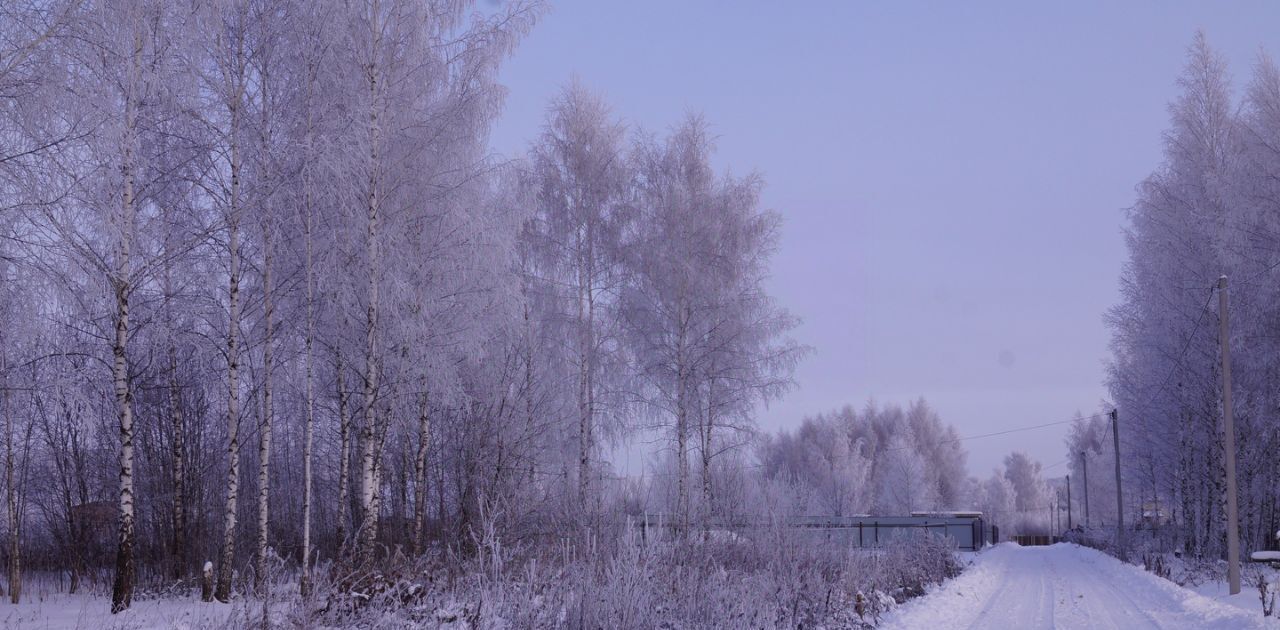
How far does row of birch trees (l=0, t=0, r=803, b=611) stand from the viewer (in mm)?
9500

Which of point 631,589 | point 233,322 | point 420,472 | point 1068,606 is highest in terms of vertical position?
point 233,322

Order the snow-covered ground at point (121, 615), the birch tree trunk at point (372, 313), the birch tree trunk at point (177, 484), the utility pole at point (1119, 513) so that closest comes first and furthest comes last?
the snow-covered ground at point (121, 615) < the birch tree trunk at point (372, 313) < the birch tree trunk at point (177, 484) < the utility pole at point (1119, 513)

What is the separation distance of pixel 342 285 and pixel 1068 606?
41.6ft

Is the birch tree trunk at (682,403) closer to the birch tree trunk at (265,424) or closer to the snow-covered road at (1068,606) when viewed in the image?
the snow-covered road at (1068,606)

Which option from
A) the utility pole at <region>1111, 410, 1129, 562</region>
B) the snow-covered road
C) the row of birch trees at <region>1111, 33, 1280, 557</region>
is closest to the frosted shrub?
the snow-covered road

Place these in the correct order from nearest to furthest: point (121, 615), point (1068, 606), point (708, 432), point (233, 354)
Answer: point (121, 615) < point (233, 354) < point (1068, 606) < point (708, 432)

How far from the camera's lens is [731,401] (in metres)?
19.6

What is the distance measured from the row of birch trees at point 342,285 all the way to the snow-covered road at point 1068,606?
405 centimetres

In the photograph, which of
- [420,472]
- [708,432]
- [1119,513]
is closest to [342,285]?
[420,472]

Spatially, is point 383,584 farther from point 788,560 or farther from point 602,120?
point 602,120

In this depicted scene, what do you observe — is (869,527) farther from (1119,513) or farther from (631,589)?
(631,589)

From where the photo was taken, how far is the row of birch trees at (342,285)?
950 centimetres

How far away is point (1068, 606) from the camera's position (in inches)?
597

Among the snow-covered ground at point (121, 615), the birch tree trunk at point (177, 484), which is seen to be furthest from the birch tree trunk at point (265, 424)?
the birch tree trunk at point (177, 484)
